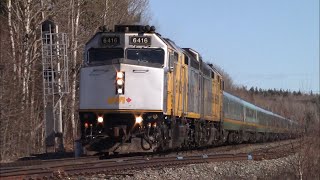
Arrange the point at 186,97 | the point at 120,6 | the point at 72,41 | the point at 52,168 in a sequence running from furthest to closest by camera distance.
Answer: the point at 120,6 < the point at 72,41 < the point at 186,97 < the point at 52,168

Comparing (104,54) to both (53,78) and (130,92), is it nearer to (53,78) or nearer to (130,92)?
(130,92)

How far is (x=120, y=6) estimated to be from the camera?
38469 millimetres

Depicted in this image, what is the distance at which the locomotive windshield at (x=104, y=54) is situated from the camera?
16.6 meters

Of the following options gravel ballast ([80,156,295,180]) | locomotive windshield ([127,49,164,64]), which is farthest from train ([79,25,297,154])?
gravel ballast ([80,156,295,180])

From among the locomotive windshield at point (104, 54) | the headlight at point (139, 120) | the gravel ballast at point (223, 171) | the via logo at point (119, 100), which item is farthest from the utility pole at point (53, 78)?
the gravel ballast at point (223, 171)

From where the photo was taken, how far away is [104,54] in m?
16.7

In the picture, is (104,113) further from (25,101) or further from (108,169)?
(25,101)

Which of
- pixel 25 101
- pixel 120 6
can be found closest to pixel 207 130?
pixel 25 101

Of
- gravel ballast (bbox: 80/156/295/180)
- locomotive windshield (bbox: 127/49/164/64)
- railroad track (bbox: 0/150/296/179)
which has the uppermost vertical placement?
locomotive windshield (bbox: 127/49/164/64)

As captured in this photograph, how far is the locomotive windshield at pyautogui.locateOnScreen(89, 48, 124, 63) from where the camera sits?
54.5ft

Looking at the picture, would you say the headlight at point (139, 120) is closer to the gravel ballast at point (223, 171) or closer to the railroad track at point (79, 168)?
the railroad track at point (79, 168)

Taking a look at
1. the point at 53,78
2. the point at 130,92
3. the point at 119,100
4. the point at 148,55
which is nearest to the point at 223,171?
the point at 130,92

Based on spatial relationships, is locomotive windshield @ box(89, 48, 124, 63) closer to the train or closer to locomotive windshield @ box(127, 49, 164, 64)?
the train

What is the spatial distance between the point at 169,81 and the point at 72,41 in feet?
51.4
